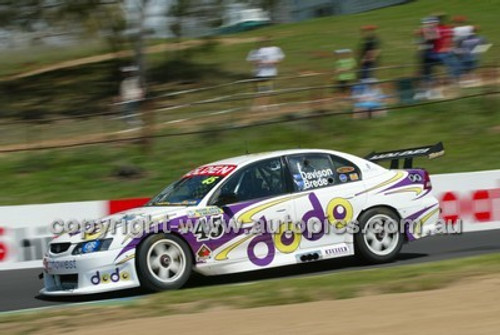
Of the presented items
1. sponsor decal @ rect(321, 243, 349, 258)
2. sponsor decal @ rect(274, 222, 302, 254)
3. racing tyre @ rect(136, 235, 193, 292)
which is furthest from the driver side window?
sponsor decal @ rect(321, 243, 349, 258)

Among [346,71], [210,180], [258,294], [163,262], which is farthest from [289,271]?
[346,71]

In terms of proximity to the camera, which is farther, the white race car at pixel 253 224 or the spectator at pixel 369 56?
the spectator at pixel 369 56

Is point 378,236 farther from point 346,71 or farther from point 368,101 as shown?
point 346,71

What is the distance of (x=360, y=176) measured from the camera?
10.6m

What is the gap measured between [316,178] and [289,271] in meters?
1.17

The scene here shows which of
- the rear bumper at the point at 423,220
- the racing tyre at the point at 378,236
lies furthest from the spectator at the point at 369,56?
the racing tyre at the point at 378,236

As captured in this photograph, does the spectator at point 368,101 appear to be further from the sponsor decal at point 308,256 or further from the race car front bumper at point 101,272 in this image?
the race car front bumper at point 101,272

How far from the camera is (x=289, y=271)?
10.6 meters

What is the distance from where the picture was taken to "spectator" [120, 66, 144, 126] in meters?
19.4

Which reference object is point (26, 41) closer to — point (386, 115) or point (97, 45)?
point (97, 45)

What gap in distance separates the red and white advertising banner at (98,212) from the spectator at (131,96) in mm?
5698

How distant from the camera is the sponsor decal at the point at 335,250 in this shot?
10211mm

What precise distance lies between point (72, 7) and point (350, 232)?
55.9 ft

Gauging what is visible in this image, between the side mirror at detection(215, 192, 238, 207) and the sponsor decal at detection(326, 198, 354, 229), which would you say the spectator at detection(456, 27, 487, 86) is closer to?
the sponsor decal at detection(326, 198, 354, 229)
